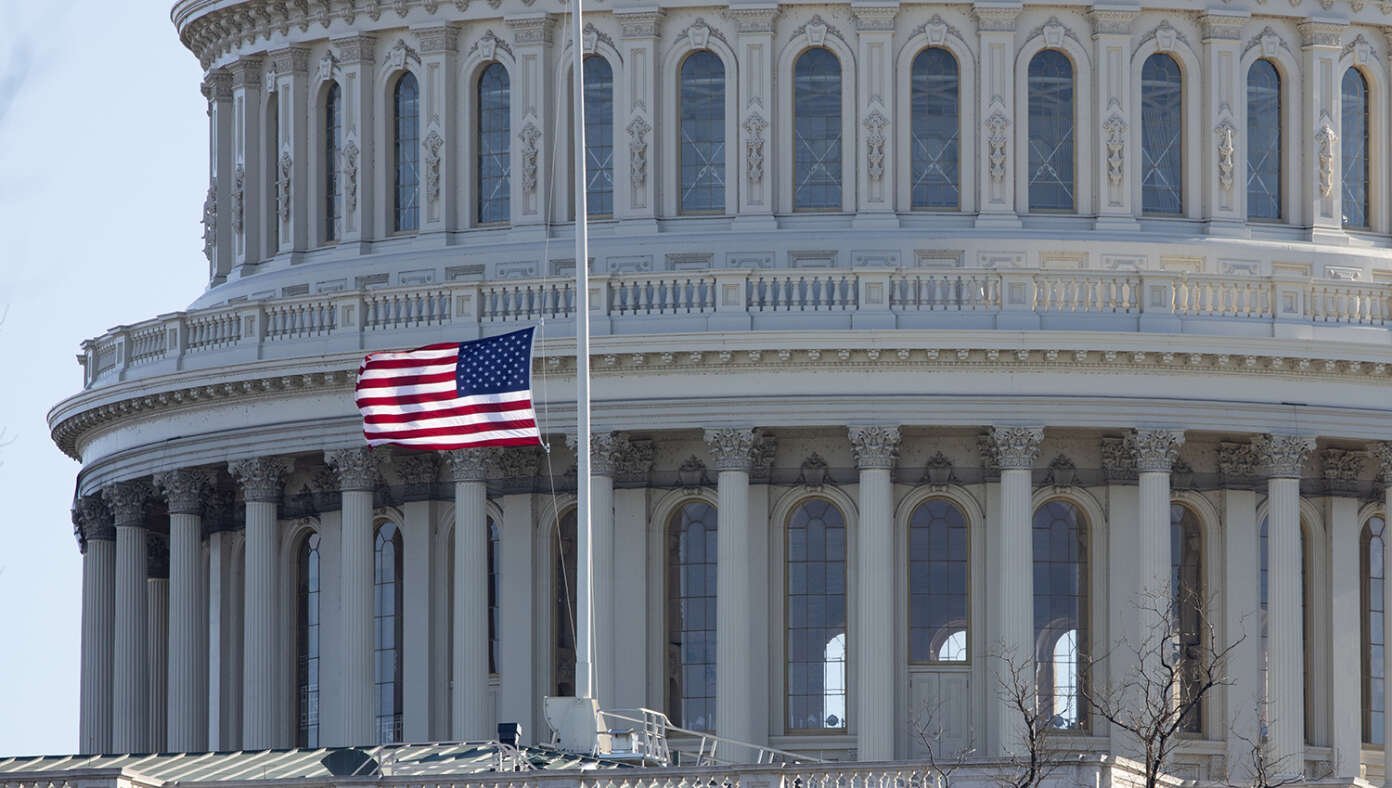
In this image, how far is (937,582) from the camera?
8800cm

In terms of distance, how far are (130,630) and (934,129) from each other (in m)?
18.9

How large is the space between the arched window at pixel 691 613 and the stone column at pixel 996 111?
762cm

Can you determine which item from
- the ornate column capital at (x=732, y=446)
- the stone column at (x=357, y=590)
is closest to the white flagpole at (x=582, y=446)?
the ornate column capital at (x=732, y=446)

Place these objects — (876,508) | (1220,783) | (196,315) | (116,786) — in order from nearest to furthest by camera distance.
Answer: (116,786)
(1220,783)
(876,508)
(196,315)

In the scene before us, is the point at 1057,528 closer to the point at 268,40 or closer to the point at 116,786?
the point at 268,40

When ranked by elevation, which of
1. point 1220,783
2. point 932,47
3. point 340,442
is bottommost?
point 1220,783

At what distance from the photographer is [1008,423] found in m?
85.7

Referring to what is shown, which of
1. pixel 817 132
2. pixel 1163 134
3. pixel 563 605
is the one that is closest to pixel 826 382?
pixel 817 132

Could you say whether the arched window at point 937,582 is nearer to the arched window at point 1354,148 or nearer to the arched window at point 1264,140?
the arched window at point 1264,140

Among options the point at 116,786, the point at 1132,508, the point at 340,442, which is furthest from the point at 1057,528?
the point at 116,786

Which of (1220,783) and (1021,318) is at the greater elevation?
(1021,318)

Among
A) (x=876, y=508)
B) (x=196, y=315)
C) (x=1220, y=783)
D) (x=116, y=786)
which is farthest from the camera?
(x=196, y=315)

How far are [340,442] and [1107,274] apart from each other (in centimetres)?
1425

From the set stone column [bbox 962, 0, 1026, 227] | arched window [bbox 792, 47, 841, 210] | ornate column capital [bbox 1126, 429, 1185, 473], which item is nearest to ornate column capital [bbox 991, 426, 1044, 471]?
ornate column capital [bbox 1126, 429, 1185, 473]
